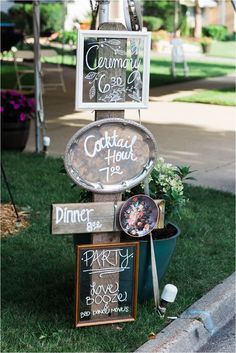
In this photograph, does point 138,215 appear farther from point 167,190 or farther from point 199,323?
point 199,323

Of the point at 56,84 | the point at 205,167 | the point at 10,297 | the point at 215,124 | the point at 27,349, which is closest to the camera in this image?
the point at 27,349

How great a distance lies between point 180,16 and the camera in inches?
1314

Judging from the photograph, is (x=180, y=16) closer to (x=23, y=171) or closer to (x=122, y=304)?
(x=23, y=171)

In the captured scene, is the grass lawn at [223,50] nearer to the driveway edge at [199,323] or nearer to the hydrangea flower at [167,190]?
the driveway edge at [199,323]

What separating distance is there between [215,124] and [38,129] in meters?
Result: 3.74

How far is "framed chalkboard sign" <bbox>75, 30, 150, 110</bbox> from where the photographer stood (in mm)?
3938

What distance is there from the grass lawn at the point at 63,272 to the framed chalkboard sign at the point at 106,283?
3.4 inches

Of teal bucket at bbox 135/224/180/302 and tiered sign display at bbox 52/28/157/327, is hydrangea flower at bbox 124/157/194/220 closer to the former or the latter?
teal bucket at bbox 135/224/180/302

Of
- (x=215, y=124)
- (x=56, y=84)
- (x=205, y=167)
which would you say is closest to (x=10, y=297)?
Answer: (x=205, y=167)

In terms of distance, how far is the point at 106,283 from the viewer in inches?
166

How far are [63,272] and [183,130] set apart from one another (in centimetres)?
647

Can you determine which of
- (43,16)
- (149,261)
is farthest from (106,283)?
(43,16)

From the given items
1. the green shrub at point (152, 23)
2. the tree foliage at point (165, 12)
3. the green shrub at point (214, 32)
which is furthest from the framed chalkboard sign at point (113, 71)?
the green shrub at point (214, 32)

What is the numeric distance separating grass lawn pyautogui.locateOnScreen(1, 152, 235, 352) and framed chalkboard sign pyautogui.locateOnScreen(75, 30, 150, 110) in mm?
751
